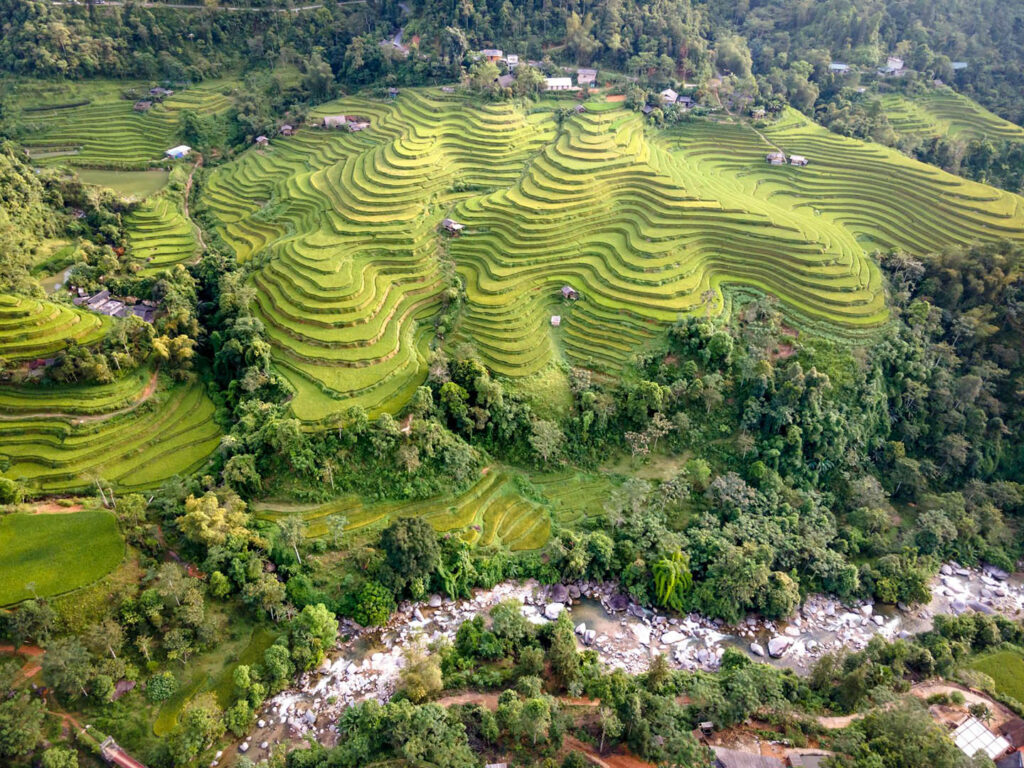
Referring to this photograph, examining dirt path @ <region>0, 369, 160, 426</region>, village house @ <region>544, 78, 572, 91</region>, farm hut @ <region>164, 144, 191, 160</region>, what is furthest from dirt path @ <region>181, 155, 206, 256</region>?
village house @ <region>544, 78, 572, 91</region>

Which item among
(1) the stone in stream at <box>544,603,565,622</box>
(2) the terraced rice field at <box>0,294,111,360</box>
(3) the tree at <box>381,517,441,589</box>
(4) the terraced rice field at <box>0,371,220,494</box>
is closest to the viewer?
(3) the tree at <box>381,517,441,589</box>

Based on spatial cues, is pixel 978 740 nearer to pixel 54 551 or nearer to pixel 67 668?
pixel 67 668

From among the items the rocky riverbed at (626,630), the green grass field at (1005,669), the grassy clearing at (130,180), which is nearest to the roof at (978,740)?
the green grass field at (1005,669)

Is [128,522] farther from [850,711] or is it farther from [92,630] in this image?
[850,711]

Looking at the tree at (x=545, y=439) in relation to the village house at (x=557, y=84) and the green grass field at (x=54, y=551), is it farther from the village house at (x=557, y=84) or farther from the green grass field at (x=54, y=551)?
the village house at (x=557, y=84)

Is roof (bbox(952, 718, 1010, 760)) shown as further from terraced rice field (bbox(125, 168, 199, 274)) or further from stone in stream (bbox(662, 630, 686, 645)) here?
terraced rice field (bbox(125, 168, 199, 274))
